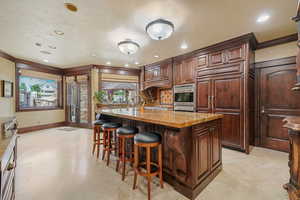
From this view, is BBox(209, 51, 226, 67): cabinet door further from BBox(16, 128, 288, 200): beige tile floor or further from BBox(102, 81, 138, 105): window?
BBox(102, 81, 138, 105): window

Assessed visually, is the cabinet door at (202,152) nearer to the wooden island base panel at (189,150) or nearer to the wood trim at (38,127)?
the wooden island base panel at (189,150)

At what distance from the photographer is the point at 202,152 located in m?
1.78

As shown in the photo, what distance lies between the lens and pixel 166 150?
1988mm

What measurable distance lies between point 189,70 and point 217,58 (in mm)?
824

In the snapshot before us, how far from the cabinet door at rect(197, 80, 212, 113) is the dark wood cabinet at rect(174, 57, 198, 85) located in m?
0.31

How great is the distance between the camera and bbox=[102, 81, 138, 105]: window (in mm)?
5758

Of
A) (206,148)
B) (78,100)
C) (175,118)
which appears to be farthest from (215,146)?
(78,100)

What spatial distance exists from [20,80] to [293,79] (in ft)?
26.7

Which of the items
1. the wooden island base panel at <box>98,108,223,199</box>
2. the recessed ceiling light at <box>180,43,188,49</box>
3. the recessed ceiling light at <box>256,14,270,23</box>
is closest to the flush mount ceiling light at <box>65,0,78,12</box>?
the wooden island base panel at <box>98,108,223,199</box>

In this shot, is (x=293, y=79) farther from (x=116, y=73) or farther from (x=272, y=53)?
(x=116, y=73)

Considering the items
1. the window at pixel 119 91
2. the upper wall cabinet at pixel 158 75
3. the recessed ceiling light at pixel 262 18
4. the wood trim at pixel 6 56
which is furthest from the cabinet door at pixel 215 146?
the wood trim at pixel 6 56

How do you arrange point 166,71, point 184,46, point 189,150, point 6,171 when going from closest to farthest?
point 6,171, point 189,150, point 184,46, point 166,71

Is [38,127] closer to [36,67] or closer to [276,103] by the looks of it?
[36,67]

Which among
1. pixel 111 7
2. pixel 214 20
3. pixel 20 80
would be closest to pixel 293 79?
pixel 214 20
